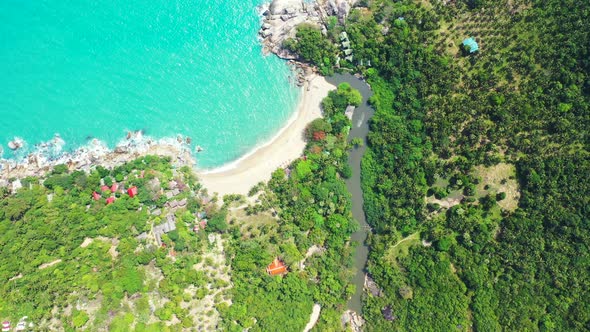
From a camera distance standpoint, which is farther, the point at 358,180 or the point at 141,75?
the point at 141,75

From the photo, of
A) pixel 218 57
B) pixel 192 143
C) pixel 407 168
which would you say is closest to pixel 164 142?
pixel 192 143

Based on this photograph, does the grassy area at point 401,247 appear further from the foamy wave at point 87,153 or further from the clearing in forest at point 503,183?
the foamy wave at point 87,153

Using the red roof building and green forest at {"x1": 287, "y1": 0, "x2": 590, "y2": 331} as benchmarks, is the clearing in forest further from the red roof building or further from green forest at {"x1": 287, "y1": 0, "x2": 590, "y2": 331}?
the red roof building

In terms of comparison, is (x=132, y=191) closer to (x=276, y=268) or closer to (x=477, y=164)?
(x=276, y=268)

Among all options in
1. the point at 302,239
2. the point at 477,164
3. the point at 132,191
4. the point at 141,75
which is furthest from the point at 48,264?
the point at 477,164

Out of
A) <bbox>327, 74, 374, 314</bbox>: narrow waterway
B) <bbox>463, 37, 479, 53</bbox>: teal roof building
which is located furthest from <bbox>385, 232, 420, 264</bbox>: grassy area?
<bbox>463, 37, 479, 53</bbox>: teal roof building
